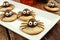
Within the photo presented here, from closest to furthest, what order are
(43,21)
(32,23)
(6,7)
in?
(32,23)
(43,21)
(6,7)

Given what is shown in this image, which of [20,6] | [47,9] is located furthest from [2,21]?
[47,9]

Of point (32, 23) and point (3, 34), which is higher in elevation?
point (32, 23)

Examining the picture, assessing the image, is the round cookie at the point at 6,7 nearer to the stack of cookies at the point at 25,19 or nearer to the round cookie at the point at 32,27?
the stack of cookies at the point at 25,19

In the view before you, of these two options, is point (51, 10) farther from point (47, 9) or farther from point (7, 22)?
point (7, 22)

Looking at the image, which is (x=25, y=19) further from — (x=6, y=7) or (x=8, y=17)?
(x=6, y=7)

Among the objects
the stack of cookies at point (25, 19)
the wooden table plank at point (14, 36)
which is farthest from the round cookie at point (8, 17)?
the wooden table plank at point (14, 36)

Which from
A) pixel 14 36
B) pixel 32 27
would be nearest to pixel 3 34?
pixel 14 36

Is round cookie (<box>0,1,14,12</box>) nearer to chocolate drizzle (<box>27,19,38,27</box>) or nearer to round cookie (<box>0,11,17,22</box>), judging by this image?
round cookie (<box>0,11,17,22</box>)

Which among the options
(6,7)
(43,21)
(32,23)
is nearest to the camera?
(32,23)

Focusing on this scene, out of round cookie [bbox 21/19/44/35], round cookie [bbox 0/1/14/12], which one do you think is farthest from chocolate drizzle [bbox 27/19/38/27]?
round cookie [bbox 0/1/14/12]
